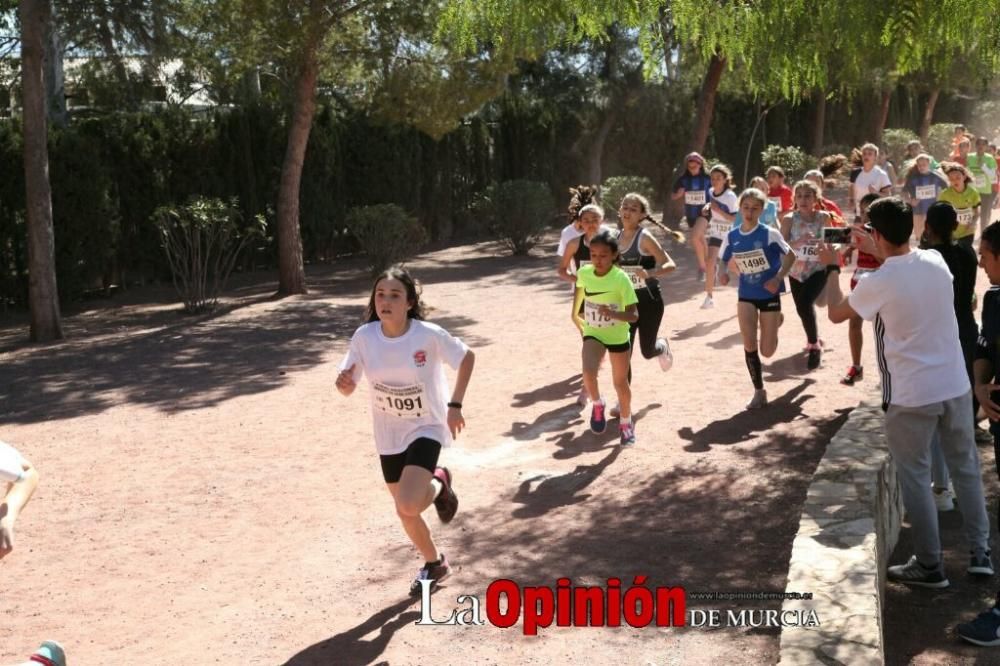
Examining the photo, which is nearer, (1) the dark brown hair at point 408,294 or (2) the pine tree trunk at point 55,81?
(1) the dark brown hair at point 408,294

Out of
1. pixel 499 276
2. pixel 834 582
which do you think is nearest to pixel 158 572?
pixel 834 582

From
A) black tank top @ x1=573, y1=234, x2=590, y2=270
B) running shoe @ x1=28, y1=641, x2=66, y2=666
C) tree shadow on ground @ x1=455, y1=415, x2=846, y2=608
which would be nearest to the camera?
running shoe @ x1=28, y1=641, x2=66, y2=666

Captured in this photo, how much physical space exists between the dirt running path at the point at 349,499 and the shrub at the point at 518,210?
29.0ft

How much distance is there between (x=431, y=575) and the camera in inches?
244

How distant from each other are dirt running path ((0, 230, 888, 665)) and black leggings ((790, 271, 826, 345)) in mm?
477

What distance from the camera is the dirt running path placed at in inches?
224

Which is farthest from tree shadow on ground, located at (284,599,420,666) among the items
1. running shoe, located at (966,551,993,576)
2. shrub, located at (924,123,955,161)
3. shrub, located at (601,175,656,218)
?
shrub, located at (924,123,955,161)

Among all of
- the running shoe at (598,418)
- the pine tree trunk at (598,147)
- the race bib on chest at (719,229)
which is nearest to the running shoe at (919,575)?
the running shoe at (598,418)

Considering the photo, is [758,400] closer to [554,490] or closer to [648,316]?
[648,316]

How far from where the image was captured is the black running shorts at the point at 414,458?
Result: 5.93 metres

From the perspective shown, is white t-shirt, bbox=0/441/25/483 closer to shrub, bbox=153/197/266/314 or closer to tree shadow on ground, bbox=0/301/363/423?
tree shadow on ground, bbox=0/301/363/423

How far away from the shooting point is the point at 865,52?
26.2ft

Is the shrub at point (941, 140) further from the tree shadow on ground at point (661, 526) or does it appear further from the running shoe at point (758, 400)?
the tree shadow on ground at point (661, 526)

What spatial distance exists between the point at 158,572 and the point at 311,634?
1.38 meters
